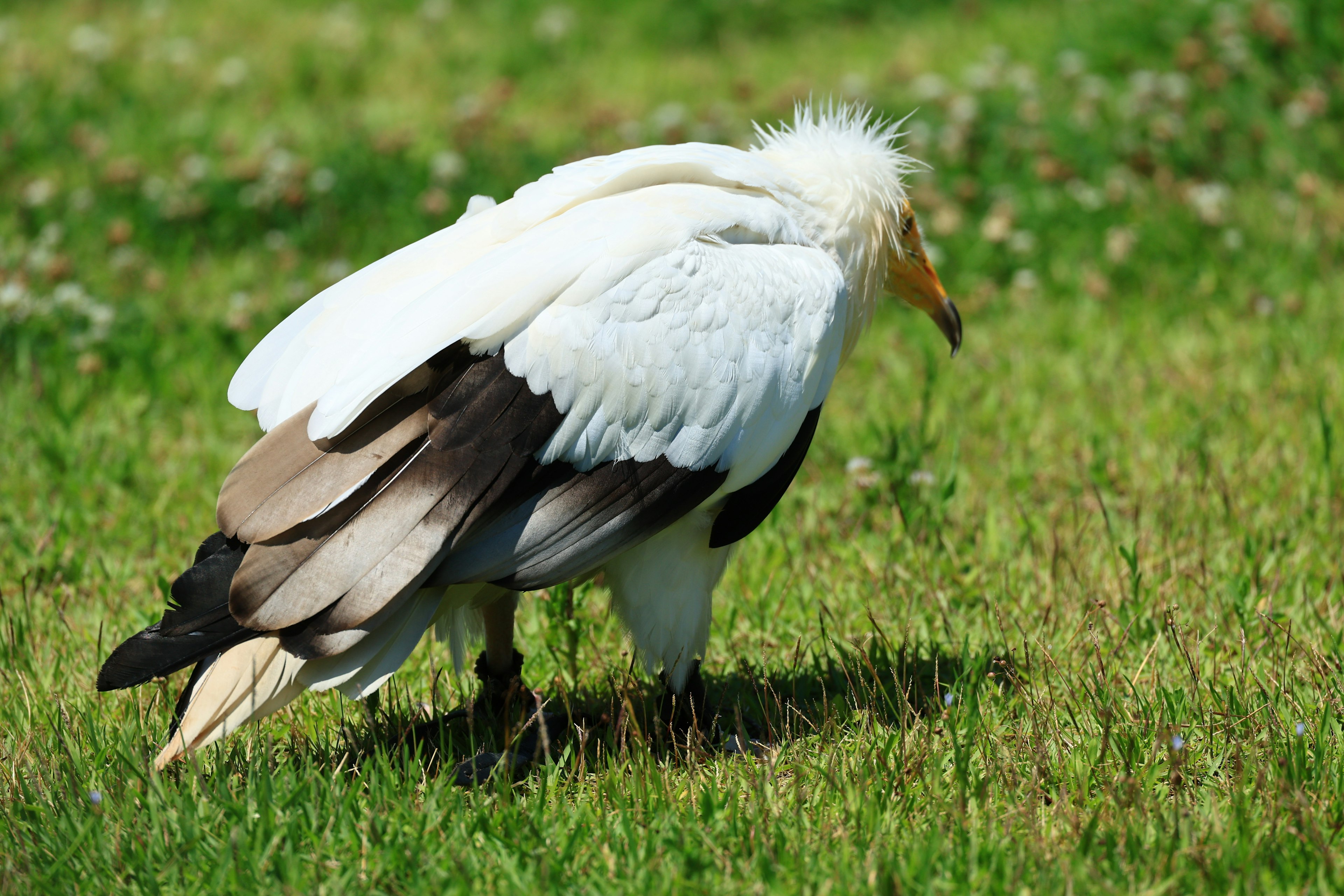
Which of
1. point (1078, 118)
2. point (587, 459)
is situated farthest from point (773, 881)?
point (1078, 118)

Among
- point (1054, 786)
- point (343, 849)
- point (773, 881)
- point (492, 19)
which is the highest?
point (492, 19)

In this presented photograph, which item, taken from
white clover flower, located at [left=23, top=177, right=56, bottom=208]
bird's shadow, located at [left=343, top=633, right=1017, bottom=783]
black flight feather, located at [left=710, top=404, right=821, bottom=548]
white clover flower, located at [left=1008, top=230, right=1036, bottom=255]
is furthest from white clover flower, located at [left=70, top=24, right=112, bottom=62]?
black flight feather, located at [left=710, top=404, right=821, bottom=548]

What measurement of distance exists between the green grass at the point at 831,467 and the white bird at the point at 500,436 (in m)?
0.29

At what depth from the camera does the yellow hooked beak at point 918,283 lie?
11.4ft

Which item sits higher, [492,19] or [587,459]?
[492,19]

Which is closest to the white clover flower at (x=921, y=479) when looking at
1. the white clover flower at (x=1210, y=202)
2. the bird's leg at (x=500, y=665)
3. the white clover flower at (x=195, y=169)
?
the bird's leg at (x=500, y=665)

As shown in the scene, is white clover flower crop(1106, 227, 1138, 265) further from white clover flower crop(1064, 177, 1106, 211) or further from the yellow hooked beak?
the yellow hooked beak

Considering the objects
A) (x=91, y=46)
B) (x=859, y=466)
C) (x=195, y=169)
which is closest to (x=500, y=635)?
(x=859, y=466)

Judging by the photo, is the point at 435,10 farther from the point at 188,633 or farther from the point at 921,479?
the point at 188,633

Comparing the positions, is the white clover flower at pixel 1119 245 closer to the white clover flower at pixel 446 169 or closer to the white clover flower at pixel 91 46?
the white clover flower at pixel 446 169

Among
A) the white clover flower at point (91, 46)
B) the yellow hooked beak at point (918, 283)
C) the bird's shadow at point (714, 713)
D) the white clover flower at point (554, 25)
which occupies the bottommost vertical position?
the bird's shadow at point (714, 713)

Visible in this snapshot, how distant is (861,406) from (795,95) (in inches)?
125

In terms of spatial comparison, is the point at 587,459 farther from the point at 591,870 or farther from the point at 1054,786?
the point at 1054,786

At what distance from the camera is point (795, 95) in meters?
7.60
